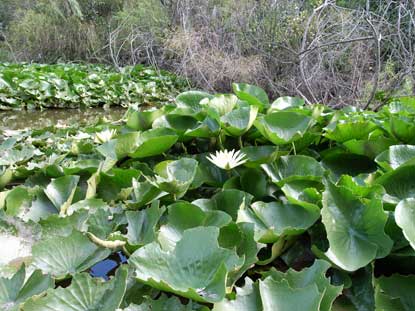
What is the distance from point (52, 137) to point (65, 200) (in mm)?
884

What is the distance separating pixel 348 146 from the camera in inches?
39.8

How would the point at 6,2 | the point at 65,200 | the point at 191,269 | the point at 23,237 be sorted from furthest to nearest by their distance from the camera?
the point at 6,2
the point at 65,200
the point at 23,237
the point at 191,269

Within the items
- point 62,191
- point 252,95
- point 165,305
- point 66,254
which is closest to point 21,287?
point 66,254

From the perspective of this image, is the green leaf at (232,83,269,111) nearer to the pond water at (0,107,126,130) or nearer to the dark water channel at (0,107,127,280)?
the dark water channel at (0,107,127,280)

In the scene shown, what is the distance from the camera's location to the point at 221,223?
2.34ft

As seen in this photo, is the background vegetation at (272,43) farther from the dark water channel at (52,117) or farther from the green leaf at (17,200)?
the green leaf at (17,200)

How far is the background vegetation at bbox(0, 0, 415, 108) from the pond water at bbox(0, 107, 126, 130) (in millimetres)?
1180

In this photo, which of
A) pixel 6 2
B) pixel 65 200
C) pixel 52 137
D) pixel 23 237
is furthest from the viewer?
pixel 6 2

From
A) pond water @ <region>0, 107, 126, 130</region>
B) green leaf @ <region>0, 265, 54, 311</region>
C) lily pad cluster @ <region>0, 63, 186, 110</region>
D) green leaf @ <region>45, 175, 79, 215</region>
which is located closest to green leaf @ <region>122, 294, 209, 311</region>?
green leaf @ <region>0, 265, 54, 311</region>

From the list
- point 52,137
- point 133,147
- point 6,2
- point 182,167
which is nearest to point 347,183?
point 182,167

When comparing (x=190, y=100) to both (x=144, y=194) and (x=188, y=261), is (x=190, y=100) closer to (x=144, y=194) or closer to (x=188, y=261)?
(x=144, y=194)

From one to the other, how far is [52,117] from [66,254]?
A: 3698 millimetres

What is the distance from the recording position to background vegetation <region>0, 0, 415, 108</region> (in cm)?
369

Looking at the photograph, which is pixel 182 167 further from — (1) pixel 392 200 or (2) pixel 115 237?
(1) pixel 392 200
